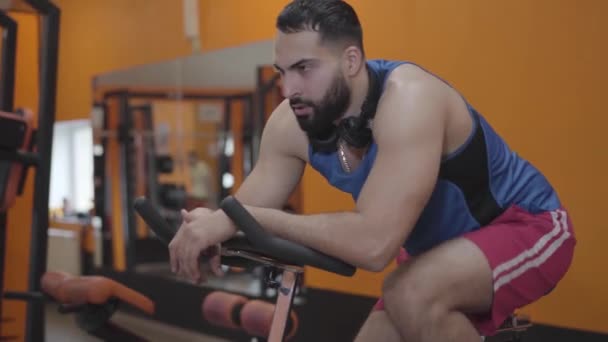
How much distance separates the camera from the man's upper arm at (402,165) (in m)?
1.32

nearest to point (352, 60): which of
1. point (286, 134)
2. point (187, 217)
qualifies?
point (286, 134)

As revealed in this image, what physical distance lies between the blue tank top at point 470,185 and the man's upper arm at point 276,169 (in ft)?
0.45

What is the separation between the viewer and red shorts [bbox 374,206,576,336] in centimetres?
142

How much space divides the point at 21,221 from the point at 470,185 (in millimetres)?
3149

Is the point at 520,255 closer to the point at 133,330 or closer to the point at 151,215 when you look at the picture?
the point at 151,215

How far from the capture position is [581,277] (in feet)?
9.02

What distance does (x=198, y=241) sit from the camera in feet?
4.33

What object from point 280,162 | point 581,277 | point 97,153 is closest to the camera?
point 280,162

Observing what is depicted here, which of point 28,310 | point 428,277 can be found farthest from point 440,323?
point 28,310

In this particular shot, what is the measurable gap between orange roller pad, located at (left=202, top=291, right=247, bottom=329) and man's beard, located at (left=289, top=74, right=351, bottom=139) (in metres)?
1.25

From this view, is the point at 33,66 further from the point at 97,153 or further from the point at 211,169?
the point at 97,153

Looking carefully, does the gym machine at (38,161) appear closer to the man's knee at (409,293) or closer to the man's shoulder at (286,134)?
the man's shoulder at (286,134)

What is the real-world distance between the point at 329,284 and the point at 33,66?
2050 mm

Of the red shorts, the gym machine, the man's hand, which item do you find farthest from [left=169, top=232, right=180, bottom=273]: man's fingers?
the gym machine
